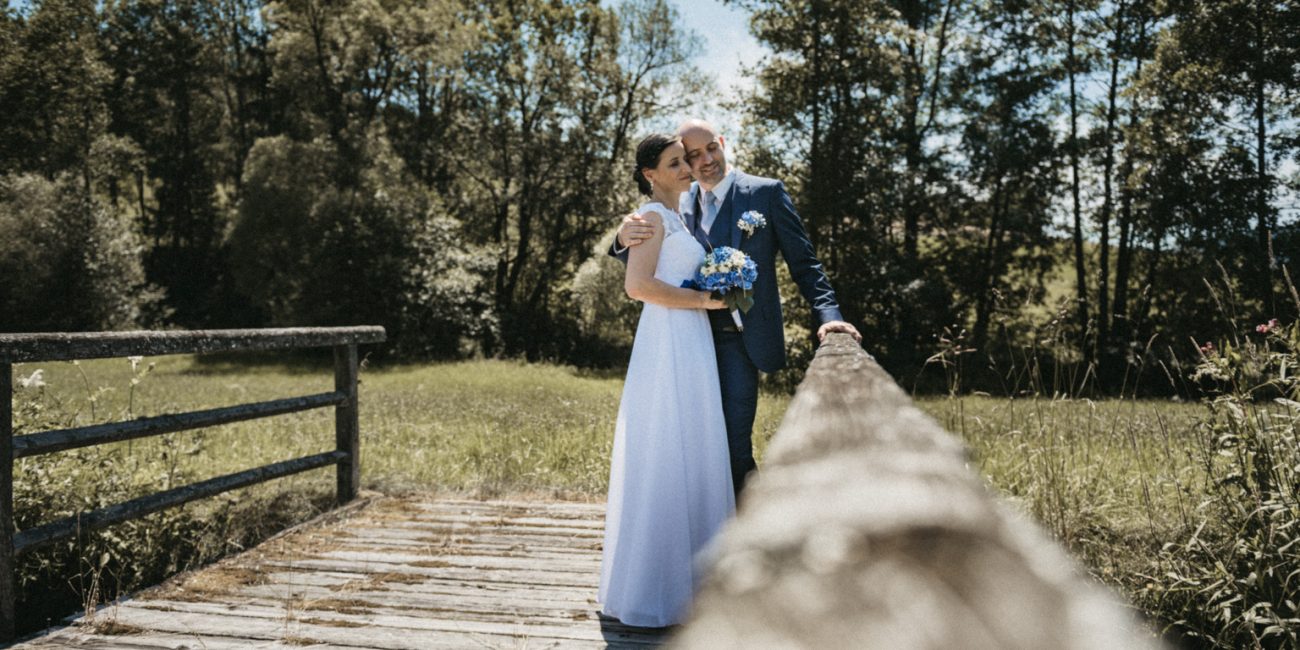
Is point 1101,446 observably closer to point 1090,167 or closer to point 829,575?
point 829,575

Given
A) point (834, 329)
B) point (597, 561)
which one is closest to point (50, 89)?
point (597, 561)

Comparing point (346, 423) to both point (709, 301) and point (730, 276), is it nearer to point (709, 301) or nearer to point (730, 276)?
point (709, 301)

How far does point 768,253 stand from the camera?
12.6 ft

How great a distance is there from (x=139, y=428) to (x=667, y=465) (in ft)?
8.87

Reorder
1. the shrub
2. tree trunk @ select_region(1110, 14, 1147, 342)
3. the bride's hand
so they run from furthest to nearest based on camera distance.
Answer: tree trunk @ select_region(1110, 14, 1147, 342) → the bride's hand → the shrub

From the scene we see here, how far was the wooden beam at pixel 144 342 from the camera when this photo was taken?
141 inches

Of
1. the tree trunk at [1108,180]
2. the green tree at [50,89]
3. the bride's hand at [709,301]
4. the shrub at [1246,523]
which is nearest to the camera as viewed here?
the shrub at [1246,523]

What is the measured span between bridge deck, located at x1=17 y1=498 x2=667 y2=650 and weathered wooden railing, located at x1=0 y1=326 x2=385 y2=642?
39 centimetres

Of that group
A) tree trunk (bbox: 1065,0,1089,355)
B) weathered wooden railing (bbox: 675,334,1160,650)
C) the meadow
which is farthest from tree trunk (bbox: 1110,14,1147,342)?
weathered wooden railing (bbox: 675,334,1160,650)

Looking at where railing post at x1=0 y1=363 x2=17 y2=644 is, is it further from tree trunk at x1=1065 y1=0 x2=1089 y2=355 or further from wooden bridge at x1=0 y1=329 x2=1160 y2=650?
tree trunk at x1=1065 y1=0 x2=1089 y2=355

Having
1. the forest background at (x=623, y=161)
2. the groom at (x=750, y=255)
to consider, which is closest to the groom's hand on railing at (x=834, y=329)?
the groom at (x=750, y=255)

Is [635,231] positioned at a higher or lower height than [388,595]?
higher

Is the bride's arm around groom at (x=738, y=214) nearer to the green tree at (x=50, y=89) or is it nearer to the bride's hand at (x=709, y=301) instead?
the bride's hand at (x=709, y=301)

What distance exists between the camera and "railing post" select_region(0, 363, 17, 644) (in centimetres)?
342
